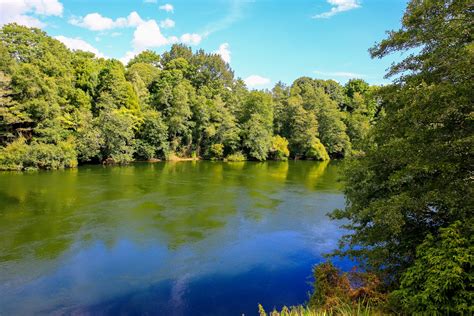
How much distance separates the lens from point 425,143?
22.2 feet

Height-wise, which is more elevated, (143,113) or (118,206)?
(143,113)

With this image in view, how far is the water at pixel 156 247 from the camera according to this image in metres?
8.96

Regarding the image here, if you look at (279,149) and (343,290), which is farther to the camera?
(279,149)

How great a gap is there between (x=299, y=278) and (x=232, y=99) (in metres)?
43.7

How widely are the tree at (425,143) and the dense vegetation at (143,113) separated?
1506 cm

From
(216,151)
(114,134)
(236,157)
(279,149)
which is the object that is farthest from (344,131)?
(114,134)

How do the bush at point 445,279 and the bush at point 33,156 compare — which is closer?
the bush at point 445,279

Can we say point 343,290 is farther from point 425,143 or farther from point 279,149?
point 279,149

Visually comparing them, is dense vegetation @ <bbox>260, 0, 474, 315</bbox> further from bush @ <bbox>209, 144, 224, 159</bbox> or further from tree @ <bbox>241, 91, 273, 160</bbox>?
tree @ <bbox>241, 91, 273, 160</bbox>

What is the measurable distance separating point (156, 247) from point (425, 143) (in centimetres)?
968

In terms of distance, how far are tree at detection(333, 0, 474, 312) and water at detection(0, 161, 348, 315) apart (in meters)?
3.74

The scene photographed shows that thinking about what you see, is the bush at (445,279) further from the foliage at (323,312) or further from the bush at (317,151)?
the bush at (317,151)

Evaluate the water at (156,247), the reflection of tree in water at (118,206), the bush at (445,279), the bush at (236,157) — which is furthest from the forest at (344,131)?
the reflection of tree in water at (118,206)

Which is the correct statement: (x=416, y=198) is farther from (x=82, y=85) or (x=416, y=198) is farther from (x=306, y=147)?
(x=306, y=147)
